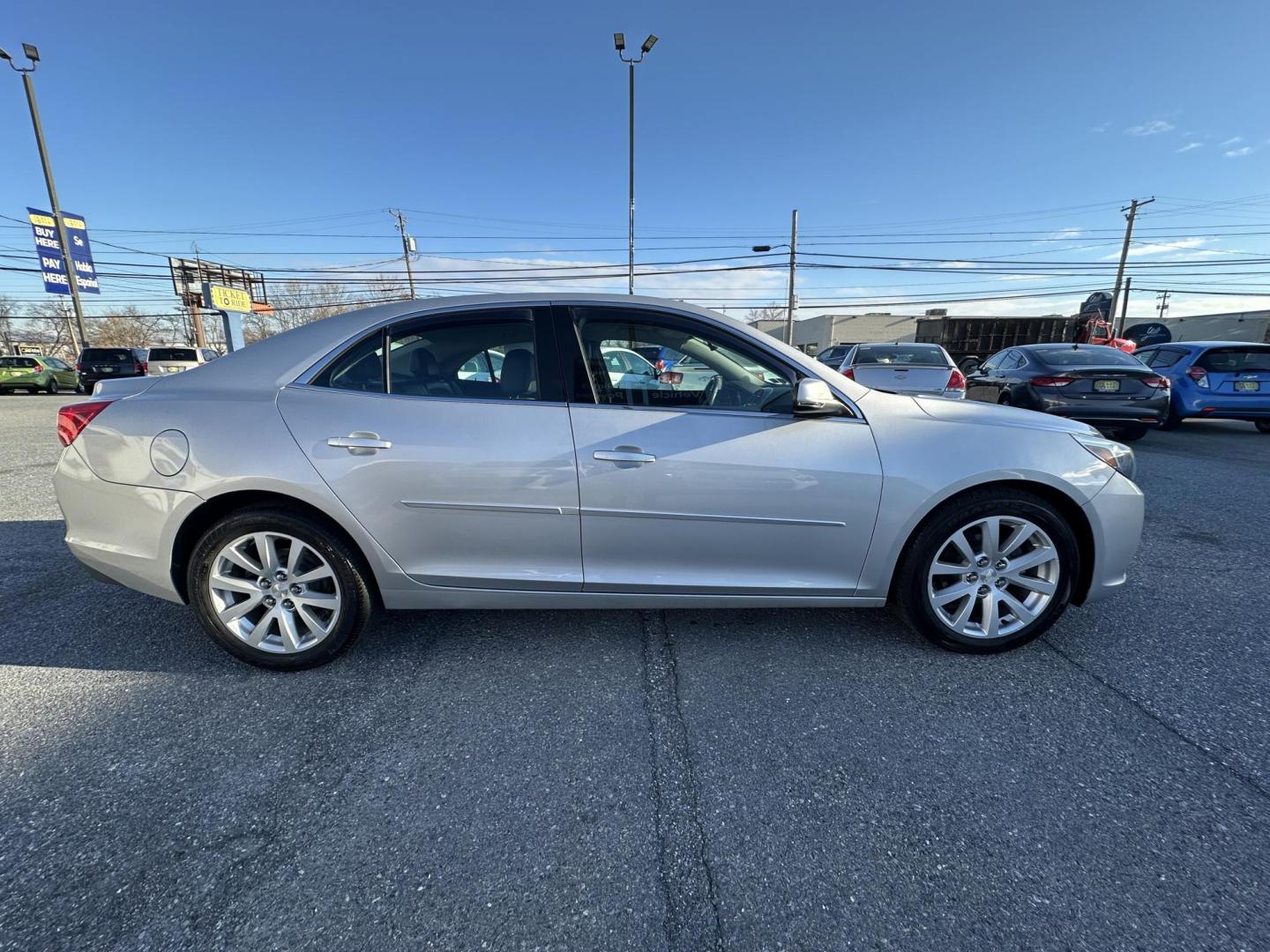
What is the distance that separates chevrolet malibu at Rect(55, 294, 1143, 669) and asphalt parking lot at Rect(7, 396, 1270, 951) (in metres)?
0.31

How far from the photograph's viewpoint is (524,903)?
144 cm

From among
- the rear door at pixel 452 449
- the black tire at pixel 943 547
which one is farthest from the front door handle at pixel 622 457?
the black tire at pixel 943 547

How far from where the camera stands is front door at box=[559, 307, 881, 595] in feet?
7.58

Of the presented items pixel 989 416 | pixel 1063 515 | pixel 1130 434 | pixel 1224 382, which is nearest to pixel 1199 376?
pixel 1224 382

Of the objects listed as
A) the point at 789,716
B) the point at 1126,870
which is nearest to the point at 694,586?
the point at 789,716

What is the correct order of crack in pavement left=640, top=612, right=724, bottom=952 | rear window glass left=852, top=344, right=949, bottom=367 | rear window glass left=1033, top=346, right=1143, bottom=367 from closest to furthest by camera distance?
crack in pavement left=640, top=612, right=724, bottom=952
rear window glass left=1033, top=346, right=1143, bottom=367
rear window glass left=852, top=344, right=949, bottom=367

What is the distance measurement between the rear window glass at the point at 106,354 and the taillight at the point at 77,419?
22.4m

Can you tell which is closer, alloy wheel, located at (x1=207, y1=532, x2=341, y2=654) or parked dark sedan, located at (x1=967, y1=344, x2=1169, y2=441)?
alloy wheel, located at (x1=207, y1=532, x2=341, y2=654)

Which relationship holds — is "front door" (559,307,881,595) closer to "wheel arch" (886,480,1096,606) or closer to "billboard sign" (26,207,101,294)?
"wheel arch" (886,480,1096,606)

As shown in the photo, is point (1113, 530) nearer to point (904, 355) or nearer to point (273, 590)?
point (273, 590)

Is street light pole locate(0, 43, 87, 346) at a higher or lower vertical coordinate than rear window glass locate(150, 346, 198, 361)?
higher

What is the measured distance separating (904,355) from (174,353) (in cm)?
2284

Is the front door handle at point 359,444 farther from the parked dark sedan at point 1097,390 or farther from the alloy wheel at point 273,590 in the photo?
the parked dark sedan at point 1097,390

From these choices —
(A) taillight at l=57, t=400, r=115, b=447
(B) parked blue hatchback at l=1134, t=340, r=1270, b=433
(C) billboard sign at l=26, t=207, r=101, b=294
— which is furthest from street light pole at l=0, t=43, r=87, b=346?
(B) parked blue hatchback at l=1134, t=340, r=1270, b=433
